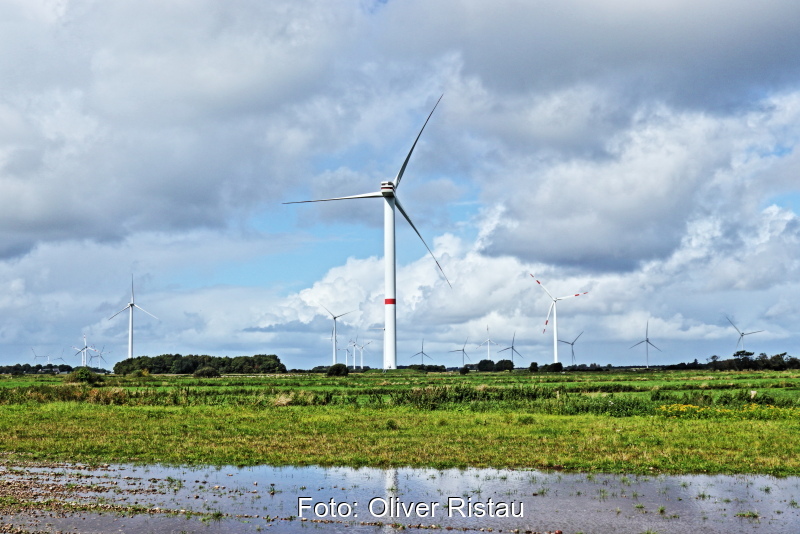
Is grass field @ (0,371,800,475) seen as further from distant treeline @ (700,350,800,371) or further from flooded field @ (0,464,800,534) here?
distant treeline @ (700,350,800,371)

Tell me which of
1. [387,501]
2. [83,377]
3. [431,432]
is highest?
[83,377]

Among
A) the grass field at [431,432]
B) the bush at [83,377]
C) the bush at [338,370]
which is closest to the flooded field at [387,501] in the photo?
the grass field at [431,432]

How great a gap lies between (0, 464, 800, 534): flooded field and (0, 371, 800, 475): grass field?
2431 millimetres

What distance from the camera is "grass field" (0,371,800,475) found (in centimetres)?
2700

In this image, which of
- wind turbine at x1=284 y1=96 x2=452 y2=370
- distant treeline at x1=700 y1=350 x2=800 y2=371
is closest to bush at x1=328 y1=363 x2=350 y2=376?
wind turbine at x1=284 y1=96 x2=452 y2=370

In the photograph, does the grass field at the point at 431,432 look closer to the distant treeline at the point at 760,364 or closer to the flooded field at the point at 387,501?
the flooded field at the point at 387,501

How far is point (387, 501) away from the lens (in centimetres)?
2000

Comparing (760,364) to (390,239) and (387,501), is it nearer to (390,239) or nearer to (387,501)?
(390,239)

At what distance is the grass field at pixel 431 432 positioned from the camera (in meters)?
27.0

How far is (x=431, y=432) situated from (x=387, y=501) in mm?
15053

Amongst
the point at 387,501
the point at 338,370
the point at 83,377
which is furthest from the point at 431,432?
the point at 338,370

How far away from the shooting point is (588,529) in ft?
56.1

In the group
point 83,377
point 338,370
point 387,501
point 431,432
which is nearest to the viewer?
point 387,501

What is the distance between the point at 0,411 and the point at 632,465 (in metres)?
44.4
